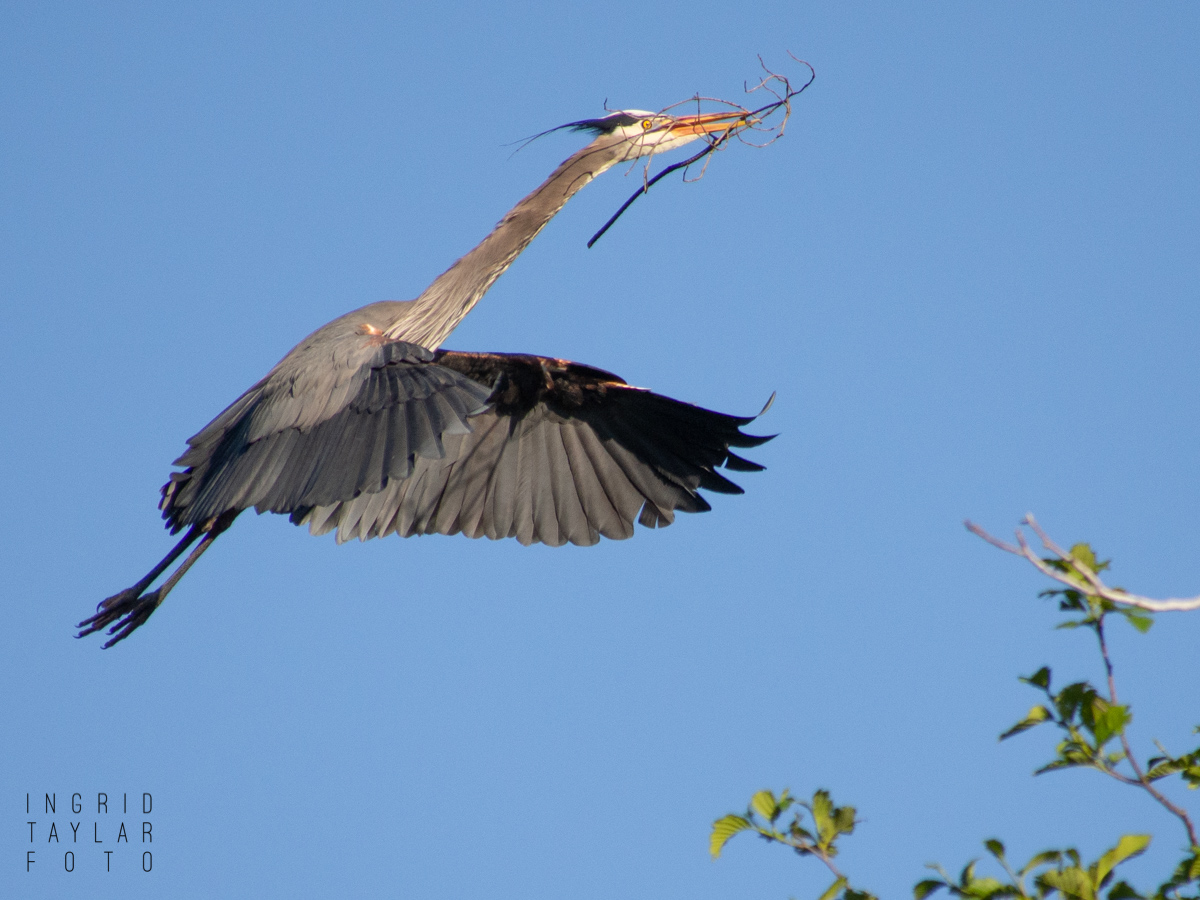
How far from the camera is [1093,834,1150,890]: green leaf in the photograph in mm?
2027

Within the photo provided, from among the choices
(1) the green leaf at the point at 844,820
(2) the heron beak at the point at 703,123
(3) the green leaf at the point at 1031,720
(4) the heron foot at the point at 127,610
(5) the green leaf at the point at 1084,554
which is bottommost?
(1) the green leaf at the point at 844,820

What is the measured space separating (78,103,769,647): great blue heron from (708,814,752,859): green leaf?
2.76 meters

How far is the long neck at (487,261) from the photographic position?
5582mm

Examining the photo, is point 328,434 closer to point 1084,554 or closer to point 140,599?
point 140,599

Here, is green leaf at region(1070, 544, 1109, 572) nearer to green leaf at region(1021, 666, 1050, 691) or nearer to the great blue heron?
green leaf at region(1021, 666, 1050, 691)

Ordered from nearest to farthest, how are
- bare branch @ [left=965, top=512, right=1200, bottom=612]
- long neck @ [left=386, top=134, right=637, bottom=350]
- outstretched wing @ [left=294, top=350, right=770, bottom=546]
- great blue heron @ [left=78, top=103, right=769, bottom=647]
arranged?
bare branch @ [left=965, top=512, right=1200, bottom=612] → great blue heron @ [left=78, top=103, right=769, bottom=647] → long neck @ [left=386, top=134, right=637, bottom=350] → outstretched wing @ [left=294, top=350, right=770, bottom=546]

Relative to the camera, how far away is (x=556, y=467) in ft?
19.7

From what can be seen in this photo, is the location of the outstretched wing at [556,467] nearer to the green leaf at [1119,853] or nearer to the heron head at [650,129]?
the heron head at [650,129]

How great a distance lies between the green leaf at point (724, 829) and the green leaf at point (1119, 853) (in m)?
0.70

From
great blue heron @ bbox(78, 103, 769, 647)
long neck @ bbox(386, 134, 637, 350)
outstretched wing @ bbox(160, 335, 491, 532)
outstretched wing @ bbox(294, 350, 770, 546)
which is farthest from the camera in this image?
outstretched wing @ bbox(294, 350, 770, 546)

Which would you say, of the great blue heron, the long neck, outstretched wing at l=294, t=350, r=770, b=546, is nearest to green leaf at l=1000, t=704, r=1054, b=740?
the great blue heron

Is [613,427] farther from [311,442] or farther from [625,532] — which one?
[311,442]

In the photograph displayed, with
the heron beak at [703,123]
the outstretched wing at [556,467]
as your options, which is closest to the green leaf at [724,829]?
the outstretched wing at [556,467]

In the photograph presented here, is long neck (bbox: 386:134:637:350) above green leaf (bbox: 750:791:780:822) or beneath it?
above
